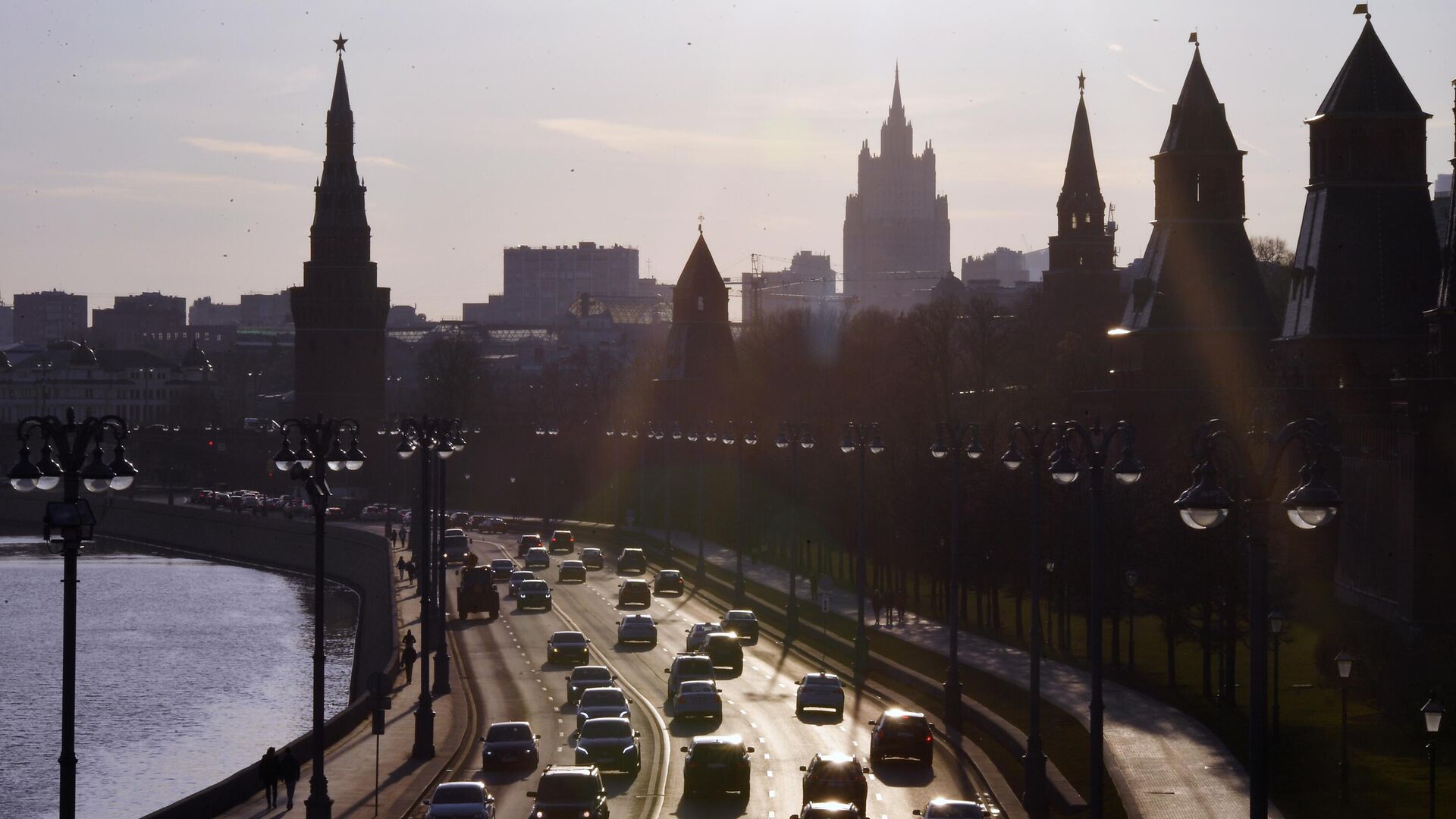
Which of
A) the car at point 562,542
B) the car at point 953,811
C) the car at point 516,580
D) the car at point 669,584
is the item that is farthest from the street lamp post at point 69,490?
the car at point 562,542

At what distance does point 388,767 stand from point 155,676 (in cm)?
4510

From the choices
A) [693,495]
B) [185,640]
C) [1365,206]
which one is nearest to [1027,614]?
[1365,206]

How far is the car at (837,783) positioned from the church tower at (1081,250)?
3895 inches

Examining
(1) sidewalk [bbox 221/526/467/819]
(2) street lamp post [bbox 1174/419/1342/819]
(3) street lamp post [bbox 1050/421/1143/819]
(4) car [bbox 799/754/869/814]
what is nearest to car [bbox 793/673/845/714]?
(1) sidewalk [bbox 221/526/467/819]

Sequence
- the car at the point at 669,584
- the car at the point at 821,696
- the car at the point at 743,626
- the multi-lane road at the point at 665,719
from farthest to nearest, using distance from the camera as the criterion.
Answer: the car at the point at 669,584, the car at the point at 743,626, the car at the point at 821,696, the multi-lane road at the point at 665,719

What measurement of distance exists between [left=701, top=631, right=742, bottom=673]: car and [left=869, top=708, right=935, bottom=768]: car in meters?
17.0

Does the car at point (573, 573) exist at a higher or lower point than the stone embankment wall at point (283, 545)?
higher

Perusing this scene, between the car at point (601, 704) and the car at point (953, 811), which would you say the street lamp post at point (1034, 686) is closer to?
the car at point (953, 811)

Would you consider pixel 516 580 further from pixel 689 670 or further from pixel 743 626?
pixel 689 670

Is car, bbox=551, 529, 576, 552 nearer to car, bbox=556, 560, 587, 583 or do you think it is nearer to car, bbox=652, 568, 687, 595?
car, bbox=556, 560, 587, 583

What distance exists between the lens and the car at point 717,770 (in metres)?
35.0

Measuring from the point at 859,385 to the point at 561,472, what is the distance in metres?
21.2

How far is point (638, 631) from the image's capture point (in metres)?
62.9

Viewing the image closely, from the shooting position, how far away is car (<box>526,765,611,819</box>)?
30766 millimetres
